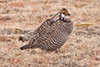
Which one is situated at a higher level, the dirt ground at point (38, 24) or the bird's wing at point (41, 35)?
the bird's wing at point (41, 35)

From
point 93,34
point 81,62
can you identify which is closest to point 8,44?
point 81,62

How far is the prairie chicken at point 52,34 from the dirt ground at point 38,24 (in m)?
0.21

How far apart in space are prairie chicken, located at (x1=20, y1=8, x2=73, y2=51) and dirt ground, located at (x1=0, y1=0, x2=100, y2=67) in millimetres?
209

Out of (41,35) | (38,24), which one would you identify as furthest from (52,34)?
(38,24)

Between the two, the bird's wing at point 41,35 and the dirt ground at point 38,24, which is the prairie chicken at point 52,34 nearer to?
the bird's wing at point 41,35

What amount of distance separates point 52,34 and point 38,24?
2931 millimetres

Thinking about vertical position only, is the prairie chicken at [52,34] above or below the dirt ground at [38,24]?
above

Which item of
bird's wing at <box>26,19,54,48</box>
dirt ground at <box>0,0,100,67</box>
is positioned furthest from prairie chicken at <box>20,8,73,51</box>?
dirt ground at <box>0,0,100,67</box>

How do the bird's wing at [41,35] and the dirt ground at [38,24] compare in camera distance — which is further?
the bird's wing at [41,35]

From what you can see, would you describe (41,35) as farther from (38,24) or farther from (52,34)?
(38,24)

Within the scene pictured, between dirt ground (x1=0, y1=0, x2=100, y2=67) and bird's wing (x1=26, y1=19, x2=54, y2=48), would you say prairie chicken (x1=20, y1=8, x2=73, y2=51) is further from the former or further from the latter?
dirt ground (x1=0, y1=0, x2=100, y2=67)

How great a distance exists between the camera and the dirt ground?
16.2 feet

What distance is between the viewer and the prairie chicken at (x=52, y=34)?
17.0 ft

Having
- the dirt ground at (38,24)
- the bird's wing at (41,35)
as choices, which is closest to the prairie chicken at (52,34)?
the bird's wing at (41,35)
